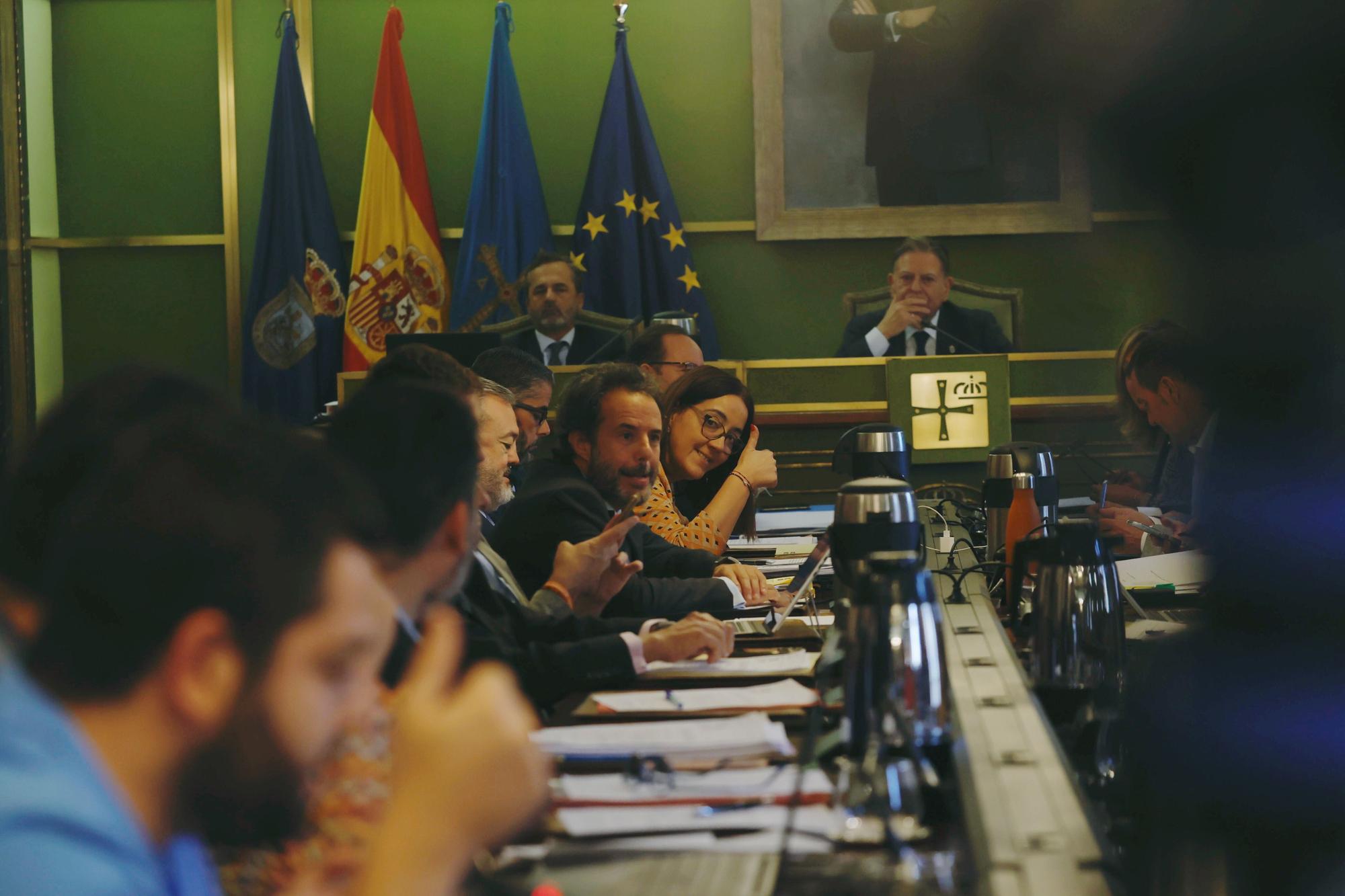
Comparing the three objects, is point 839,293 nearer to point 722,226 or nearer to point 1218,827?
point 722,226

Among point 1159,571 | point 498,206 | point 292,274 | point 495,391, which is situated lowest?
point 1159,571

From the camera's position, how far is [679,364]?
16.5 feet

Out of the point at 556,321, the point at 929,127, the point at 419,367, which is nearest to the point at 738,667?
the point at 419,367

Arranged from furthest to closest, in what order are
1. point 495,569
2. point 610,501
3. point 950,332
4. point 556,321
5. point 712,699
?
point 950,332 → point 556,321 → point 610,501 → point 495,569 → point 712,699

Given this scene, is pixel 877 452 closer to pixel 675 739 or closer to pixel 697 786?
pixel 675 739

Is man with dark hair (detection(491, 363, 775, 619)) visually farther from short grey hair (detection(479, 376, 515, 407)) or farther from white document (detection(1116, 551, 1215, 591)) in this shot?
white document (detection(1116, 551, 1215, 591))

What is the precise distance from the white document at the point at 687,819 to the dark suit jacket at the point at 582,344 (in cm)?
504

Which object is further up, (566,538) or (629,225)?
(629,225)

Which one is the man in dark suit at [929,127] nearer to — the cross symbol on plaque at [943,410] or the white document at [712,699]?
the cross symbol on plaque at [943,410]

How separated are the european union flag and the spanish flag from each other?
783 millimetres

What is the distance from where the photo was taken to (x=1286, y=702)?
0.87 metres

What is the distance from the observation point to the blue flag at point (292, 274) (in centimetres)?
697

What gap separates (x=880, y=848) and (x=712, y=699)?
0.68 m

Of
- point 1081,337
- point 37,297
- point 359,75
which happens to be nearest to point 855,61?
point 1081,337
